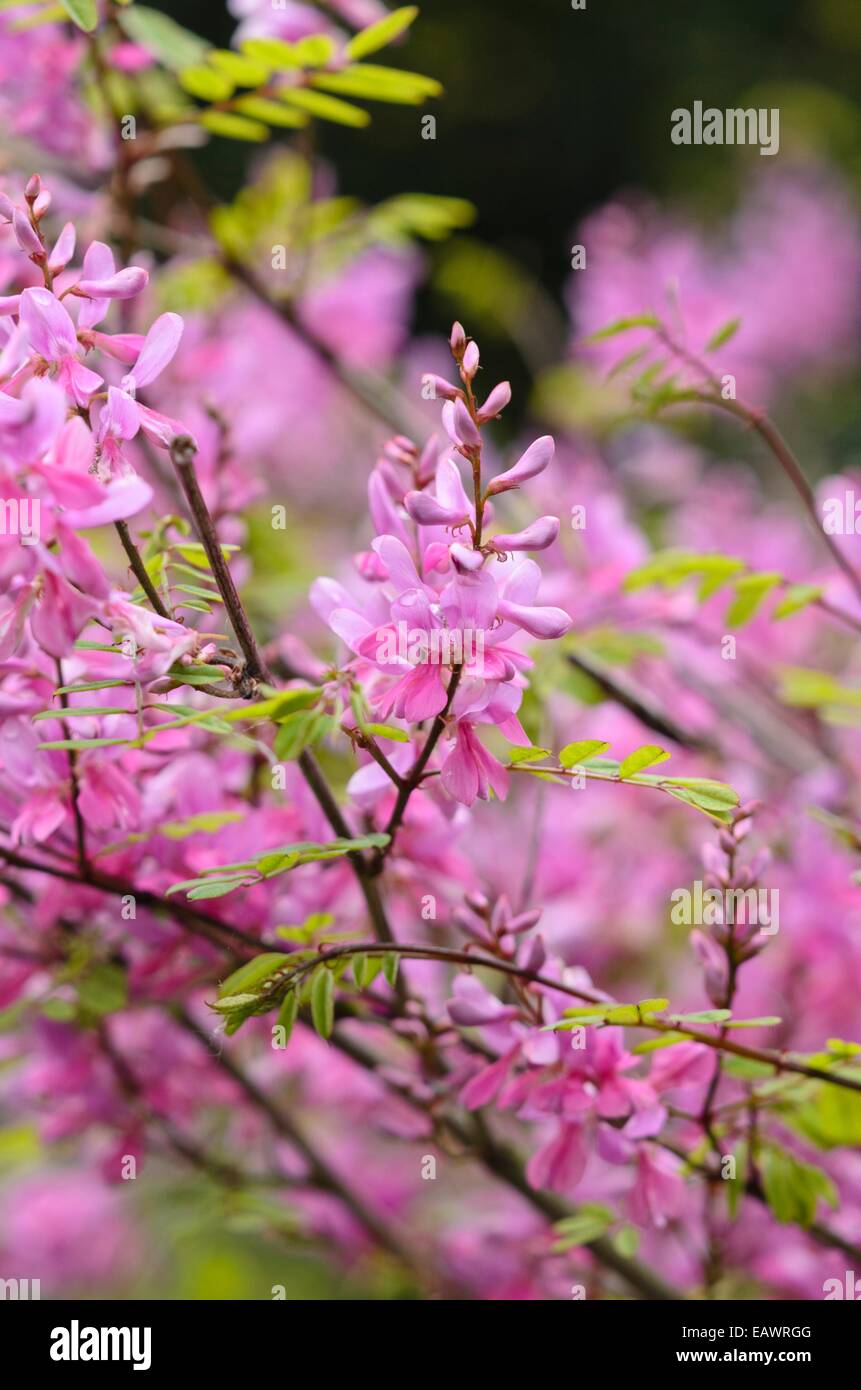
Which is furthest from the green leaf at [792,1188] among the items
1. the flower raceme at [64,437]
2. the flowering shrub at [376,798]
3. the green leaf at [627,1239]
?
the flower raceme at [64,437]

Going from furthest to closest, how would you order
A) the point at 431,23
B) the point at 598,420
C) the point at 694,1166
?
the point at 431,23
the point at 598,420
the point at 694,1166

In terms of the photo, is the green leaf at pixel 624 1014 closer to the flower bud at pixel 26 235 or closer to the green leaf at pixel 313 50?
the flower bud at pixel 26 235

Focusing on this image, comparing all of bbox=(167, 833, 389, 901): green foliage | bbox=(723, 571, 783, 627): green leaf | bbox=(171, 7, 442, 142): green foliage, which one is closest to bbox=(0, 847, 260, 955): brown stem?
bbox=(167, 833, 389, 901): green foliage

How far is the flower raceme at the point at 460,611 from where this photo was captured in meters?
0.60

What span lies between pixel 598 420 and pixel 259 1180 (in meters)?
1.21

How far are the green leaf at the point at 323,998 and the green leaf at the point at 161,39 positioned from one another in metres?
0.73

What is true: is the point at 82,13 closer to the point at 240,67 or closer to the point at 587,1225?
the point at 240,67

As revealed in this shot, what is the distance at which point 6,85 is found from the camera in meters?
1.25

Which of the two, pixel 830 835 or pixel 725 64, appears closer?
pixel 830 835

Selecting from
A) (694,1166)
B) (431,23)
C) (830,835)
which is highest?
(431,23)

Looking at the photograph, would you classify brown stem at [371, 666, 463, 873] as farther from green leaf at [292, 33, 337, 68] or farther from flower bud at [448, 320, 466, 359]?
green leaf at [292, 33, 337, 68]

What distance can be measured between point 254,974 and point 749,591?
52 cm
